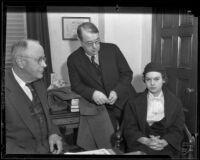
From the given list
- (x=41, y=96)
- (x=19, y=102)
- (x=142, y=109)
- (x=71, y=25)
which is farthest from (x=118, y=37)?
(x=19, y=102)

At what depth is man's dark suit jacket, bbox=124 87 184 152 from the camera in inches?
59.4

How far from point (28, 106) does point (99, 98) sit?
1.20 ft

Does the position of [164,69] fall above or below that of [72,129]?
above

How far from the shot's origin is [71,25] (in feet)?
4.87

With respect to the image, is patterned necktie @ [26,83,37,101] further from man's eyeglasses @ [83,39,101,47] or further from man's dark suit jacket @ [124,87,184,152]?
man's dark suit jacket @ [124,87,184,152]

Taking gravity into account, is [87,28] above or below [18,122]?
above

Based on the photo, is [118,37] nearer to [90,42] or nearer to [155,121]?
[90,42]

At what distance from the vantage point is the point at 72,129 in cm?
152

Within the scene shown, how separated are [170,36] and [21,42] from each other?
762 mm

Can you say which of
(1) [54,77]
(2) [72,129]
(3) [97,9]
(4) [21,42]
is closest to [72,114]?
(2) [72,129]

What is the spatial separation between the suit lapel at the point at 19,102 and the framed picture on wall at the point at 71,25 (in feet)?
1.16

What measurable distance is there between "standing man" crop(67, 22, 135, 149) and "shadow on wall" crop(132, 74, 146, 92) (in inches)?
0.9

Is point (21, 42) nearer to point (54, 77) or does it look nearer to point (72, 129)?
point (54, 77)

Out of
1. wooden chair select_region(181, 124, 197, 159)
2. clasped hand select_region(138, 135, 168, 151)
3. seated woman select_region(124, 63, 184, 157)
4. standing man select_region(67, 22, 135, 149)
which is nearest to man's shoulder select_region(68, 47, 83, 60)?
standing man select_region(67, 22, 135, 149)
